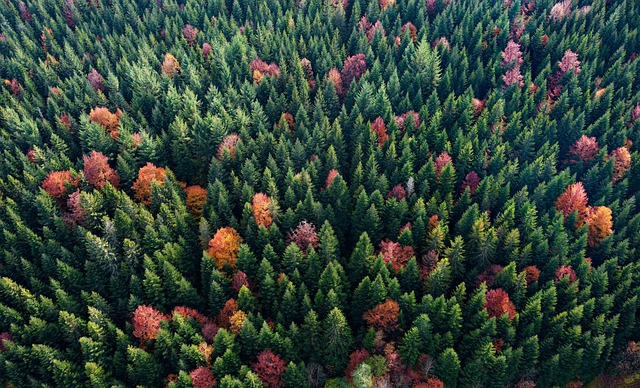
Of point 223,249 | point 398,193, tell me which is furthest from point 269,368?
point 398,193

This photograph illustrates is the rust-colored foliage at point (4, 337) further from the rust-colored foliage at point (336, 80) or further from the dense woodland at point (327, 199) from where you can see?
the rust-colored foliage at point (336, 80)

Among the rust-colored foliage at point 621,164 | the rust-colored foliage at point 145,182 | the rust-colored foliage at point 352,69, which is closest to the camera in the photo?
the rust-colored foliage at point 145,182

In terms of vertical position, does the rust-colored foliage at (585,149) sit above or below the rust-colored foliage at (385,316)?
above

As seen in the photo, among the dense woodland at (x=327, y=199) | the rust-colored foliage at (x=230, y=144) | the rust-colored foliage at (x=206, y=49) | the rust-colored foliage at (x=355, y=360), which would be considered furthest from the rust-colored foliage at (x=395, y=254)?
the rust-colored foliage at (x=206, y=49)

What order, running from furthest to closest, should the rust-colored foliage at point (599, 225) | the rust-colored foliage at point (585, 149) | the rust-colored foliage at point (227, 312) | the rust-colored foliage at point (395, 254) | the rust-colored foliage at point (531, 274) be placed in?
the rust-colored foliage at point (585, 149)
the rust-colored foliage at point (599, 225)
the rust-colored foliage at point (531, 274)
the rust-colored foliage at point (395, 254)
the rust-colored foliage at point (227, 312)

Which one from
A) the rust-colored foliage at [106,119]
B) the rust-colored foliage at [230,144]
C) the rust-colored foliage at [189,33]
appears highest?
the rust-colored foliage at [189,33]

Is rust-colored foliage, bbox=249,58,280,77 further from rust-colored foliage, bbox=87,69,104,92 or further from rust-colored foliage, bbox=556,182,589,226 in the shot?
rust-colored foliage, bbox=556,182,589,226

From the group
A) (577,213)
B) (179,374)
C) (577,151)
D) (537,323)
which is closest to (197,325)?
(179,374)
